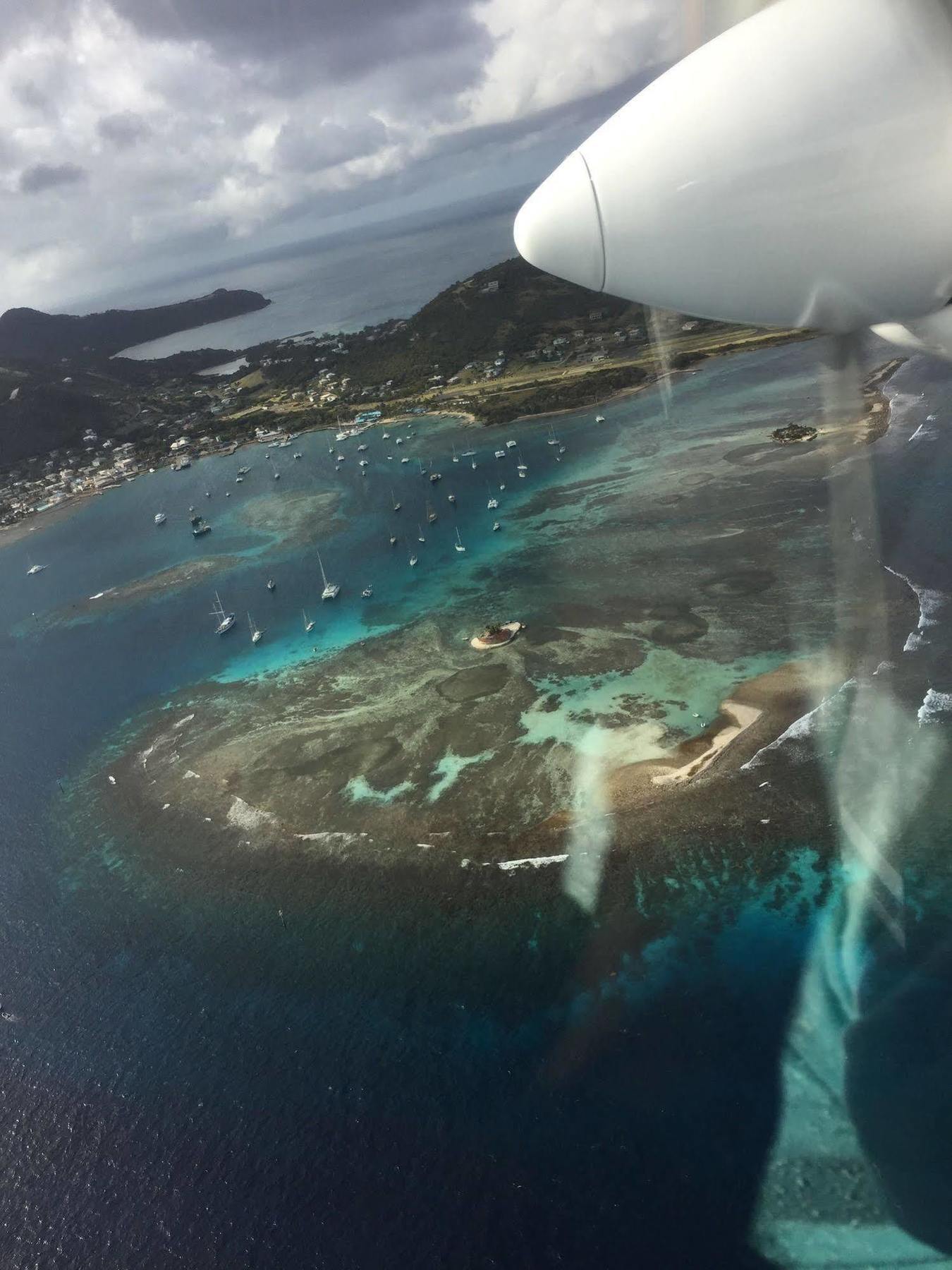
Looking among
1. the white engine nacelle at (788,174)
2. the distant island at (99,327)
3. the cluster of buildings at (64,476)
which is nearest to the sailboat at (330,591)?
the white engine nacelle at (788,174)

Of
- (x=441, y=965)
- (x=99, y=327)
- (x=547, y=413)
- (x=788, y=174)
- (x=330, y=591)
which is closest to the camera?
(x=788, y=174)

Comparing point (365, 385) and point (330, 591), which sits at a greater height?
point (365, 385)

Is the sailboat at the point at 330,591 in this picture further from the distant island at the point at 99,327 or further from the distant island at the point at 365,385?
the distant island at the point at 99,327

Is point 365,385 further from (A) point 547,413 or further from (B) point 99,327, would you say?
(B) point 99,327

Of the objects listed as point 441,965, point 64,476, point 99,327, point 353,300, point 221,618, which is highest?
point 99,327

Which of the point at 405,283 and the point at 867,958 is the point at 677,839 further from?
the point at 405,283

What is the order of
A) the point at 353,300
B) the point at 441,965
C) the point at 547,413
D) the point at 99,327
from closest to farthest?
the point at 441,965, the point at 547,413, the point at 99,327, the point at 353,300

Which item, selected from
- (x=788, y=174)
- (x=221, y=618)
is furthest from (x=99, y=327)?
(x=788, y=174)
